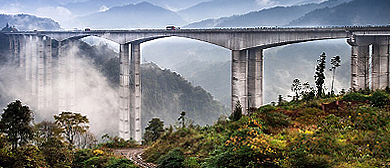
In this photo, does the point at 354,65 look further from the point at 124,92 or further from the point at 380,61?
the point at 124,92

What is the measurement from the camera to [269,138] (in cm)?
1397

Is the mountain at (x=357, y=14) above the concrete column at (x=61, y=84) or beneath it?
above

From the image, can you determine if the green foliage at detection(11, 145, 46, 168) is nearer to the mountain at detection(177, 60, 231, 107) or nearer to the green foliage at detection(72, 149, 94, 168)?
the green foliage at detection(72, 149, 94, 168)

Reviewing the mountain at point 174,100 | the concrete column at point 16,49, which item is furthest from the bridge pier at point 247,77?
the concrete column at point 16,49

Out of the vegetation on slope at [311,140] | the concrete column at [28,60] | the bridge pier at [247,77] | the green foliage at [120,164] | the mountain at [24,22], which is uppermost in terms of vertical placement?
the mountain at [24,22]

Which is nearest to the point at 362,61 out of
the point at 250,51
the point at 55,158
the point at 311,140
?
the point at 250,51

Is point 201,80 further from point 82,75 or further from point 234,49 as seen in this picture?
A: point 234,49

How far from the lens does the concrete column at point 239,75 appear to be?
3494 cm

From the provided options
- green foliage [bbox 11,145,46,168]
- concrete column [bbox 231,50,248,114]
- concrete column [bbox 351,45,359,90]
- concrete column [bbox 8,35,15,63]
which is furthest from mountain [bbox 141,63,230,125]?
green foliage [bbox 11,145,46,168]

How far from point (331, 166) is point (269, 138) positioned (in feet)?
10.6

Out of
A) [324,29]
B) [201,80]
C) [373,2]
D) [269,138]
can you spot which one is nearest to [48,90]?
[324,29]

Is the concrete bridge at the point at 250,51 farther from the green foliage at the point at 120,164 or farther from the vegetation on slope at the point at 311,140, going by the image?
the green foliage at the point at 120,164

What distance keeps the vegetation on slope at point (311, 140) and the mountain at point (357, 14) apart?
354 feet

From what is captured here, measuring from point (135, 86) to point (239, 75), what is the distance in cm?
2179
